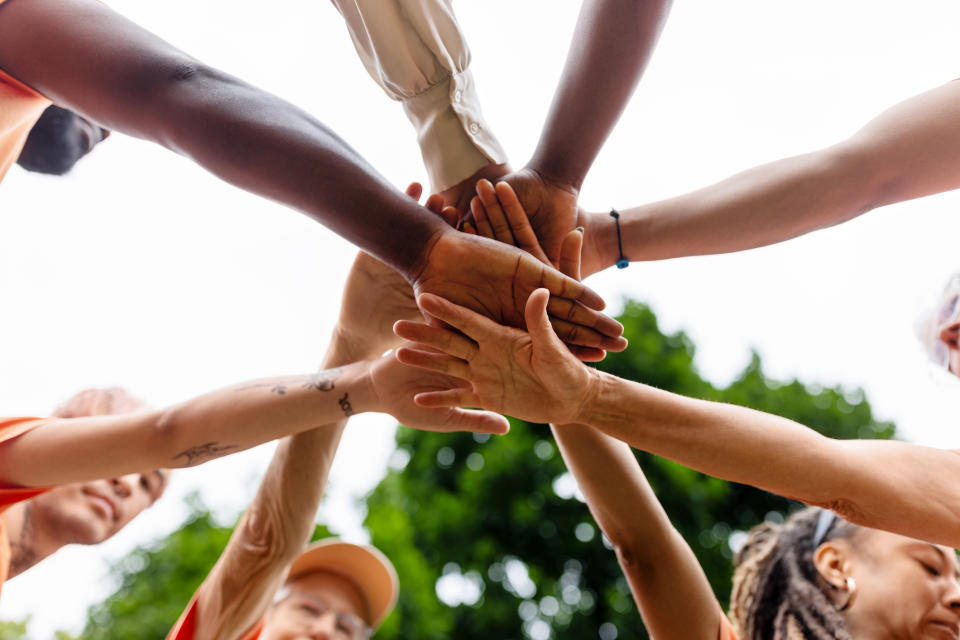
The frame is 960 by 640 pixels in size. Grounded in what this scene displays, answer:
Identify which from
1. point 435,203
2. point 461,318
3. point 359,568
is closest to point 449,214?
point 435,203

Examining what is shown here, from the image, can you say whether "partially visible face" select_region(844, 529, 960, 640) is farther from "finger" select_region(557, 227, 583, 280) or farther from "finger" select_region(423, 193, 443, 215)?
"finger" select_region(423, 193, 443, 215)

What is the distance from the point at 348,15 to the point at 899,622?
222cm

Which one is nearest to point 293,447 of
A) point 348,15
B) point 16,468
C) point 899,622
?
point 16,468

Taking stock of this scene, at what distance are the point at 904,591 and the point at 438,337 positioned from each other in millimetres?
1394

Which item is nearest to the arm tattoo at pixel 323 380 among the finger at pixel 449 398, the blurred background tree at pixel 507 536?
the finger at pixel 449 398

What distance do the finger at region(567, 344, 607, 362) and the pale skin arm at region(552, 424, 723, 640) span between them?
27 cm

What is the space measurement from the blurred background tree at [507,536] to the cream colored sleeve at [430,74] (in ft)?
29.4

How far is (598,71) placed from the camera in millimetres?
2061

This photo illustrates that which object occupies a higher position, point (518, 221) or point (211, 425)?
point (518, 221)

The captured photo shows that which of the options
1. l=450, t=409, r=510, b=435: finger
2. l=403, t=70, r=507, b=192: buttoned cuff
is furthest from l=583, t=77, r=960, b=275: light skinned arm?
l=450, t=409, r=510, b=435: finger

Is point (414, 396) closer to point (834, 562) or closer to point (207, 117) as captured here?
point (207, 117)

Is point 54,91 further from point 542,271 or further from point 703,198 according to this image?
point 703,198

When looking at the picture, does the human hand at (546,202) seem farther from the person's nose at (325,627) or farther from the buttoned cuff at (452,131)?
the person's nose at (325,627)

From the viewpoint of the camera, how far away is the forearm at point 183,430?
211 cm
